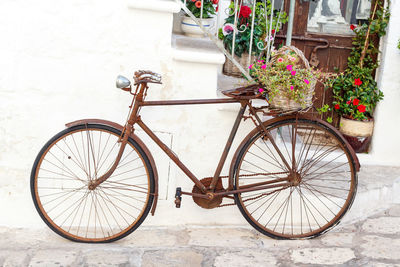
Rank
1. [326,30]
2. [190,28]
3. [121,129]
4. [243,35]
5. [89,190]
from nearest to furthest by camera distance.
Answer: [121,129]
[89,190]
[190,28]
[243,35]
[326,30]

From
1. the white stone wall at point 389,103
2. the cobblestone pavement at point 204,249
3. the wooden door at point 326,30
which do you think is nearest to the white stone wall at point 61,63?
the cobblestone pavement at point 204,249

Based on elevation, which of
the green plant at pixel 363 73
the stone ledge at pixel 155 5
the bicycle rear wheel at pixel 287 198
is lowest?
the bicycle rear wheel at pixel 287 198

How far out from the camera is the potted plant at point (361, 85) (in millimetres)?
6113

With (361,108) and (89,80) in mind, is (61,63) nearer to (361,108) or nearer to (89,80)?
(89,80)

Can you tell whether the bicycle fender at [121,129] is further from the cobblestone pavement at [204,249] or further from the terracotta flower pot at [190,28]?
the terracotta flower pot at [190,28]

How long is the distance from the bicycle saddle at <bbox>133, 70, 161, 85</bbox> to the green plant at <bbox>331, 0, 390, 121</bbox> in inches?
100

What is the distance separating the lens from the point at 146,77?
4.32m

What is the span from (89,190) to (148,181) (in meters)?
0.58

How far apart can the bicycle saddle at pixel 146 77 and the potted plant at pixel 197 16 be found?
1.14 metres

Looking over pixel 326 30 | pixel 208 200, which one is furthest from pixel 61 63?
pixel 326 30

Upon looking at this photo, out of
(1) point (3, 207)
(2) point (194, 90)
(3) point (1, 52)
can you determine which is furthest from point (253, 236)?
(3) point (1, 52)

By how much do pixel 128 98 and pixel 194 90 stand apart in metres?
0.49

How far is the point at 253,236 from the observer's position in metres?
4.93

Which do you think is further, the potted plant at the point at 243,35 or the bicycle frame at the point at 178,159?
the potted plant at the point at 243,35
